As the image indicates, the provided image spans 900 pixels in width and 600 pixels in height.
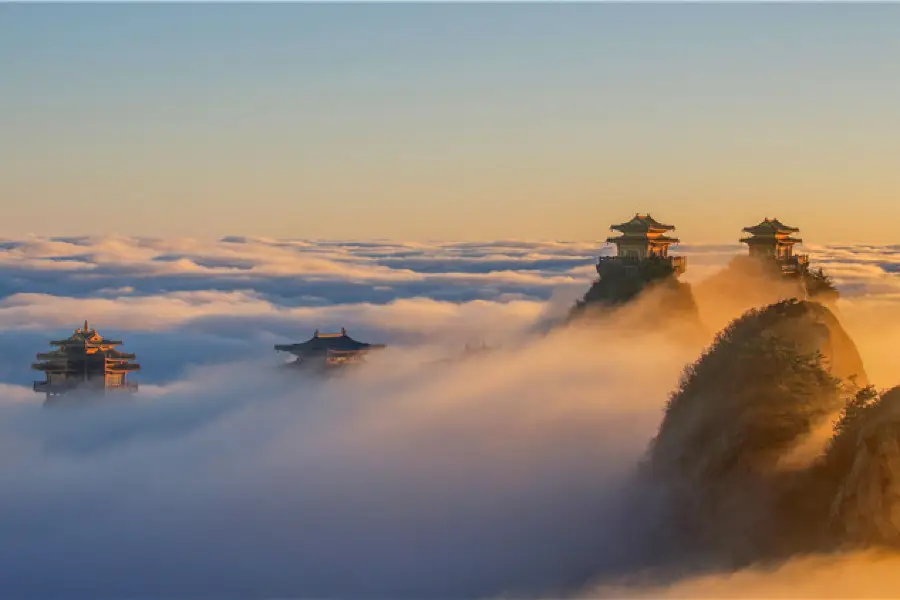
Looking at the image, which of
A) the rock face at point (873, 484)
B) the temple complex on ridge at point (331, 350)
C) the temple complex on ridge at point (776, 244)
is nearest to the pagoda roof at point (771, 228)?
the temple complex on ridge at point (776, 244)

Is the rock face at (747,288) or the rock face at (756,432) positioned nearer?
the rock face at (756,432)

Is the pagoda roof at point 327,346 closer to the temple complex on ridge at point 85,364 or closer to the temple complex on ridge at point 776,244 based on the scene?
the temple complex on ridge at point 85,364

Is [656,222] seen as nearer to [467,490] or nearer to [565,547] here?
[467,490]

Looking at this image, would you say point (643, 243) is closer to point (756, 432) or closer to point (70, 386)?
point (70, 386)

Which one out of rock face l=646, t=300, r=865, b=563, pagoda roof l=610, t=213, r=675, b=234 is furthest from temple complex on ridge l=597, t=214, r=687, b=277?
rock face l=646, t=300, r=865, b=563

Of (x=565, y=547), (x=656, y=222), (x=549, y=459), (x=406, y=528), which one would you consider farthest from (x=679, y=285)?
(x=565, y=547)

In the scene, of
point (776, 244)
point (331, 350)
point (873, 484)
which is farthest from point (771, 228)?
point (873, 484)

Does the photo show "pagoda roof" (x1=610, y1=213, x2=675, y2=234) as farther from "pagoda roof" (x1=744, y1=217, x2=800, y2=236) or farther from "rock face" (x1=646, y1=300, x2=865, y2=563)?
"rock face" (x1=646, y1=300, x2=865, y2=563)
